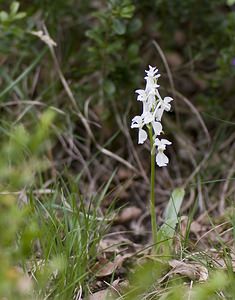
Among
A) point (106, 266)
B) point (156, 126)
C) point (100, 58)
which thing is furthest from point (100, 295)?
point (100, 58)

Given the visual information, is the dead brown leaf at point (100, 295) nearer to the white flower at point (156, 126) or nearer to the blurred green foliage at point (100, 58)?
the white flower at point (156, 126)

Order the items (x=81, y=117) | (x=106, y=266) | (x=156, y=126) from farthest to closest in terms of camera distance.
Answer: (x=81, y=117), (x=106, y=266), (x=156, y=126)

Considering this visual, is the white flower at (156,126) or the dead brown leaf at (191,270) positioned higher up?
the white flower at (156,126)

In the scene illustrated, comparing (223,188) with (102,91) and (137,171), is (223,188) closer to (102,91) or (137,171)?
(137,171)

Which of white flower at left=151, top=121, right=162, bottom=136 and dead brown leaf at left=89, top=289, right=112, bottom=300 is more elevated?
white flower at left=151, top=121, right=162, bottom=136

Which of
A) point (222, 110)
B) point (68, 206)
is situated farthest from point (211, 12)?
point (68, 206)

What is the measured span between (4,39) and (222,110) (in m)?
1.01

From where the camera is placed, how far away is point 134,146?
3195mm

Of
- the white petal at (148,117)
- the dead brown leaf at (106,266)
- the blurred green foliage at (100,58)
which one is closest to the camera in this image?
the white petal at (148,117)

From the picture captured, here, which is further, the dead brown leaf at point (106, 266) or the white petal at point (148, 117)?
the dead brown leaf at point (106, 266)

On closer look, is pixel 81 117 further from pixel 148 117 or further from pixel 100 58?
pixel 148 117

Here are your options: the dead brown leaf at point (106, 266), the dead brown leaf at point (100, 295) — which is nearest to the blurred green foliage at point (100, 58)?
the dead brown leaf at point (106, 266)

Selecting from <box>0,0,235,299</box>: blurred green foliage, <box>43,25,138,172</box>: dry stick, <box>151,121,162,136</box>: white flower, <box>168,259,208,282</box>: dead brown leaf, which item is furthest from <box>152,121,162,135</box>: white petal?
<box>43,25,138,172</box>: dry stick

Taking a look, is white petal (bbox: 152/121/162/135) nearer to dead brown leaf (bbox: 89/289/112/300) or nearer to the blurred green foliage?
dead brown leaf (bbox: 89/289/112/300)
